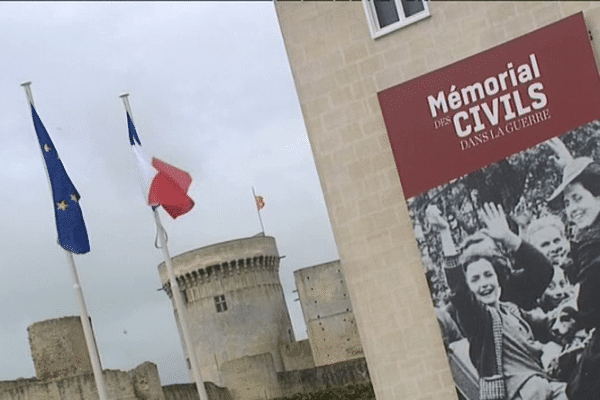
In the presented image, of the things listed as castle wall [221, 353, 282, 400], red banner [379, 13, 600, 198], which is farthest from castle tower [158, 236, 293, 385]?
red banner [379, 13, 600, 198]

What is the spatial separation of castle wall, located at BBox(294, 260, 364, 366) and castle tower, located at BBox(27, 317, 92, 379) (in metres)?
19.3

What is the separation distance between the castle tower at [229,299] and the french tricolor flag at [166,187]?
102 ft

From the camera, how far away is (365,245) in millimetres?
16500

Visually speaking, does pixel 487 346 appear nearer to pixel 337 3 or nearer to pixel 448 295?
pixel 448 295

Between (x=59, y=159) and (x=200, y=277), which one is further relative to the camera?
(x=200, y=277)

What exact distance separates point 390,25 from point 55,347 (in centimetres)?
1683

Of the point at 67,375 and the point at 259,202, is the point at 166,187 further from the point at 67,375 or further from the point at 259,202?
the point at 259,202

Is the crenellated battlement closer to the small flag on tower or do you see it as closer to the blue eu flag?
the small flag on tower

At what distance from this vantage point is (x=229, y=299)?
164 ft

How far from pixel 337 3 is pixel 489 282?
392cm

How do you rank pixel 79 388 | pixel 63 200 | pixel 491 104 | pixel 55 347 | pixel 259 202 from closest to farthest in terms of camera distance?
pixel 491 104 → pixel 63 200 → pixel 79 388 → pixel 55 347 → pixel 259 202

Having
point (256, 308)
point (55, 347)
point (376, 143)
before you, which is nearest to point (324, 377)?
point (256, 308)

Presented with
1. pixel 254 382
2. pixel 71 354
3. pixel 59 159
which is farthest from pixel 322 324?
pixel 59 159

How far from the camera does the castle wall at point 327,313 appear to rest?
4966 centimetres
